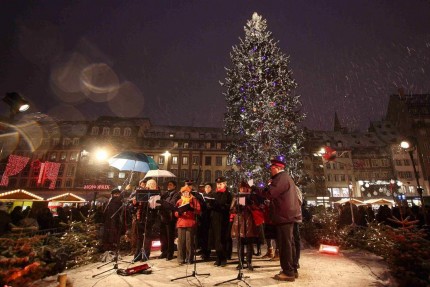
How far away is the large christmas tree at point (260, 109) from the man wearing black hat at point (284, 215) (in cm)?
1188

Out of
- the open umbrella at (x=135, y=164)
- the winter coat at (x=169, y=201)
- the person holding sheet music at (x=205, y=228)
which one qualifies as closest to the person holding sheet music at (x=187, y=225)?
the winter coat at (x=169, y=201)

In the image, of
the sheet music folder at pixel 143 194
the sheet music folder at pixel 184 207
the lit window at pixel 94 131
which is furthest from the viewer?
the lit window at pixel 94 131

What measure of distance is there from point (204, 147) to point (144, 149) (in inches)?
477

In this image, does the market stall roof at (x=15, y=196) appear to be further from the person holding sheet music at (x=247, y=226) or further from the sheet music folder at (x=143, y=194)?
the person holding sheet music at (x=247, y=226)

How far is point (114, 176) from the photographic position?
4912cm

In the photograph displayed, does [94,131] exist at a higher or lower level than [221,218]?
higher

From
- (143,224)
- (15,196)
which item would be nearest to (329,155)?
(143,224)

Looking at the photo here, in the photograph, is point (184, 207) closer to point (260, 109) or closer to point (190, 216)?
point (190, 216)

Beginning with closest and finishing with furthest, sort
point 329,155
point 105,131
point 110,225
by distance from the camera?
point 110,225
point 329,155
point 105,131

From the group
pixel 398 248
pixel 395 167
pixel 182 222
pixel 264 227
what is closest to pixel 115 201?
pixel 182 222

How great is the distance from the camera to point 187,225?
23.4ft

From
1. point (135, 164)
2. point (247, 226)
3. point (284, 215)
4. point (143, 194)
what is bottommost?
point (247, 226)

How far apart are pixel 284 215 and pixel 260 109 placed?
43.2ft

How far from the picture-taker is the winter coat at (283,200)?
219 inches
